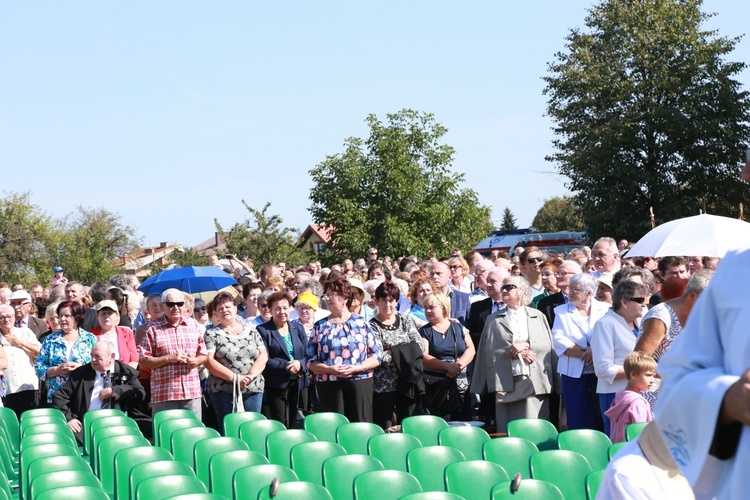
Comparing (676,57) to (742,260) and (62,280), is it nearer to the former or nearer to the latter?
(62,280)

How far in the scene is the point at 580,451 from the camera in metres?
5.94

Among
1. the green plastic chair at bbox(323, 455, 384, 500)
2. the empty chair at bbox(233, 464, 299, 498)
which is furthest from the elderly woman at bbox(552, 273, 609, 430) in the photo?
the empty chair at bbox(233, 464, 299, 498)

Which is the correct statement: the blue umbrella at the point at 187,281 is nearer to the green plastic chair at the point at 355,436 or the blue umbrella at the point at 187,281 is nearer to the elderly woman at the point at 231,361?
the elderly woman at the point at 231,361

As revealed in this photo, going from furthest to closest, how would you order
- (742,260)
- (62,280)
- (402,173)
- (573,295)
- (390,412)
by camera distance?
(402,173), (62,280), (390,412), (573,295), (742,260)

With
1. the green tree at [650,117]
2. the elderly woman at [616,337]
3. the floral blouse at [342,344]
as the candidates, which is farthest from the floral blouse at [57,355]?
the green tree at [650,117]

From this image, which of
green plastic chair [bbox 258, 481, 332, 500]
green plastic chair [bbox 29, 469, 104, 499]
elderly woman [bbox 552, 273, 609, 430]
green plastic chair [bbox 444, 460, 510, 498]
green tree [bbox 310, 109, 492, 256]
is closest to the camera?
green plastic chair [bbox 258, 481, 332, 500]

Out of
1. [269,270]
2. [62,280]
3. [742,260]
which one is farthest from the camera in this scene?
[62,280]

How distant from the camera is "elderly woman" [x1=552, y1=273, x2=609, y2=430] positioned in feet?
24.9

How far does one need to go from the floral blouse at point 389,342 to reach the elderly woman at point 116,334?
2172mm

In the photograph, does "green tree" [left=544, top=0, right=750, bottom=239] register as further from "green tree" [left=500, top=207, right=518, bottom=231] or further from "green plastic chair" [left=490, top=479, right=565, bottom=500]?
"green tree" [left=500, top=207, right=518, bottom=231]

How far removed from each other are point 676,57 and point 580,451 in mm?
30900

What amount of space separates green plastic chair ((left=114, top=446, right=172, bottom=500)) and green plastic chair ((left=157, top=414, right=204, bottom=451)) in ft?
3.12

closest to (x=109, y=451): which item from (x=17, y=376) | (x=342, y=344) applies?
(x=342, y=344)

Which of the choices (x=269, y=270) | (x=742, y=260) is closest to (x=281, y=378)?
(x=269, y=270)
